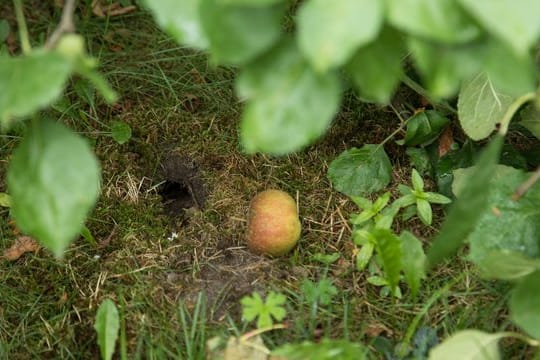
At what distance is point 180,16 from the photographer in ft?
3.24

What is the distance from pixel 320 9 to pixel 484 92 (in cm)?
98

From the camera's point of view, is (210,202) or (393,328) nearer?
(393,328)

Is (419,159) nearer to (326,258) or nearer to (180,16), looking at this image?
(326,258)

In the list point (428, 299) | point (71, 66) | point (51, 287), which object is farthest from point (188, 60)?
point (71, 66)

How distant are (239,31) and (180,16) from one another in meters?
0.11

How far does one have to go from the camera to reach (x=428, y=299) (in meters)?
1.68

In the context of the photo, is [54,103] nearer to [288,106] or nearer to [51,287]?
[51,287]

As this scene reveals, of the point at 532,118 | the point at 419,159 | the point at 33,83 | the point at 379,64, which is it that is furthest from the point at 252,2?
the point at 419,159

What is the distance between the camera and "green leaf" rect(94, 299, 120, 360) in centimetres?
157

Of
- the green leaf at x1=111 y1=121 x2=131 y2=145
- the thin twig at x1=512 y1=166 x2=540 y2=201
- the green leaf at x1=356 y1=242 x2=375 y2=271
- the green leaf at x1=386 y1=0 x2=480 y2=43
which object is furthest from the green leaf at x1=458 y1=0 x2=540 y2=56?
the green leaf at x1=111 y1=121 x2=131 y2=145

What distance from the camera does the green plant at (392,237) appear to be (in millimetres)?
1603

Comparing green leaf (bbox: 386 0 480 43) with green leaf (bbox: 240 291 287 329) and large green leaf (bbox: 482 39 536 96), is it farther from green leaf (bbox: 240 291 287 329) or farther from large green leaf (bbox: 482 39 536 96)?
green leaf (bbox: 240 291 287 329)

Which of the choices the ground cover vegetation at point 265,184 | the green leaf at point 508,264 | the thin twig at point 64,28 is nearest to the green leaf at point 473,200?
the ground cover vegetation at point 265,184

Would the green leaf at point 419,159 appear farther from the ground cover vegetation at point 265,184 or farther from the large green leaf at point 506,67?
the large green leaf at point 506,67
